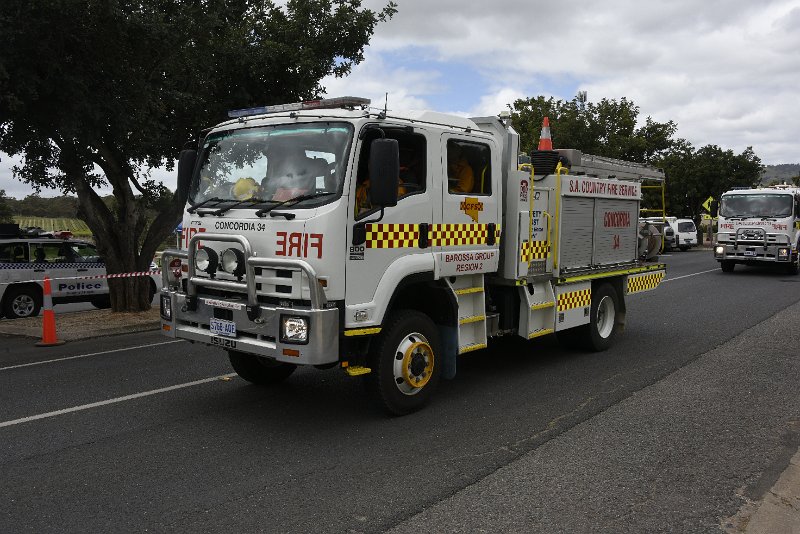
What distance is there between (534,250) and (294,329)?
3177mm

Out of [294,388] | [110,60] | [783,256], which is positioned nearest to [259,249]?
[294,388]

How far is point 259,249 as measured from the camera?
207 inches

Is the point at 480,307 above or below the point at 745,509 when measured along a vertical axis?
above

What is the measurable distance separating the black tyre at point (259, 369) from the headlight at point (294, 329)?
168cm

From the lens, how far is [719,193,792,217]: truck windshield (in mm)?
19672

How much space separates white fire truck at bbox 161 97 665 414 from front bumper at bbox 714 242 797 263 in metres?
15.1

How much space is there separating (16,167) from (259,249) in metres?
9.41

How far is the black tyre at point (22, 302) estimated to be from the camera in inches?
495

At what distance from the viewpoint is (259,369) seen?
6707mm

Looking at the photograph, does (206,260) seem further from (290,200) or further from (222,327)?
(290,200)

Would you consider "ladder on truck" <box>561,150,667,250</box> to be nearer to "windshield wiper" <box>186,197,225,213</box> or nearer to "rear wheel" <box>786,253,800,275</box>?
"windshield wiper" <box>186,197,225,213</box>

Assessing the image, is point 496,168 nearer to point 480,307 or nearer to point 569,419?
point 480,307

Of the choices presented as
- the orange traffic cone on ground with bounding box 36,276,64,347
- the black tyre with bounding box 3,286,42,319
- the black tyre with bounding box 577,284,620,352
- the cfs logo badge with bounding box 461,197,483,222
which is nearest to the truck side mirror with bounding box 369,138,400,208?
the cfs logo badge with bounding box 461,197,483,222

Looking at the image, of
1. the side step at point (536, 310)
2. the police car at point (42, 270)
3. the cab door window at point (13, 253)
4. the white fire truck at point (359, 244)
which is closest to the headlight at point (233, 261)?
the white fire truck at point (359, 244)
